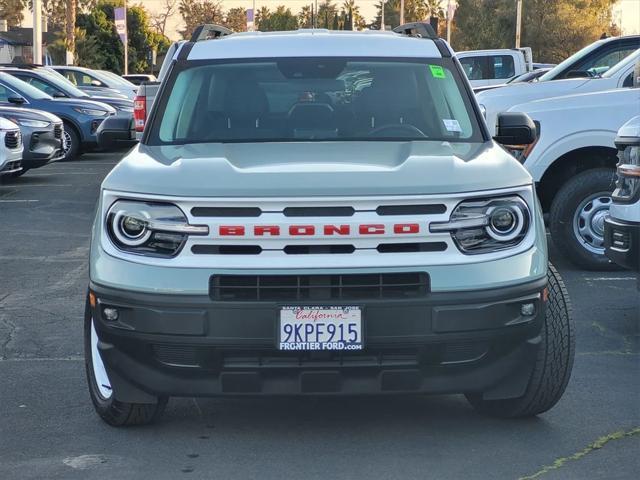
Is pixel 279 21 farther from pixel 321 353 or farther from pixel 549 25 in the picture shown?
pixel 321 353

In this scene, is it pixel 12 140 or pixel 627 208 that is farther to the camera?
pixel 12 140

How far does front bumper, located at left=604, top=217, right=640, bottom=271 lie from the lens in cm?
666

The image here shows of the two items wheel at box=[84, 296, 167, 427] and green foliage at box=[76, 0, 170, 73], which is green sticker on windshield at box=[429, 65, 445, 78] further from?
green foliage at box=[76, 0, 170, 73]

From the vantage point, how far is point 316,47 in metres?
6.39

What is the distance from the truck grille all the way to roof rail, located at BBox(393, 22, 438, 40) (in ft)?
32.2

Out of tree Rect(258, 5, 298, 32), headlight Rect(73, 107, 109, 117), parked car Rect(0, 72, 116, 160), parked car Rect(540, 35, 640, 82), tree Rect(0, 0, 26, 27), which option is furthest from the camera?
tree Rect(258, 5, 298, 32)

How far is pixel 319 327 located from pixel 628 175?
2900 millimetres

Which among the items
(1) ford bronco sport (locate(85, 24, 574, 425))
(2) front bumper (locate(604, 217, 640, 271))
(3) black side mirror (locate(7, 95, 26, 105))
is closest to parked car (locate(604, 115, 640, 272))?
(2) front bumper (locate(604, 217, 640, 271))

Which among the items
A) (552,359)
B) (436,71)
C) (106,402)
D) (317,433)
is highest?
(436,71)

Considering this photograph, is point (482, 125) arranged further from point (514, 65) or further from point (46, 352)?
point (514, 65)

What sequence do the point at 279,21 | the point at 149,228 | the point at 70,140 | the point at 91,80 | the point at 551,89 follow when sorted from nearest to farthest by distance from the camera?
the point at 149,228 < the point at 551,89 < the point at 70,140 < the point at 91,80 < the point at 279,21

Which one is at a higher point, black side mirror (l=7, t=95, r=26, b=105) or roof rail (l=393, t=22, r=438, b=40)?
roof rail (l=393, t=22, r=438, b=40)

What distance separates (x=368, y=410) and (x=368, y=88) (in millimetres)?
1664

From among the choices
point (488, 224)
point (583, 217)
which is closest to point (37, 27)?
point (583, 217)
